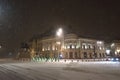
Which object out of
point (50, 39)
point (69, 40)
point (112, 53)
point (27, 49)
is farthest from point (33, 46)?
point (112, 53)

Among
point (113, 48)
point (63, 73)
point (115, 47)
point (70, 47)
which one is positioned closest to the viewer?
point (63, 73)

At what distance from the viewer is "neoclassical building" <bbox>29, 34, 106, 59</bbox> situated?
108375 millimetres

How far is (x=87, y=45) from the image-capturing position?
11556cm

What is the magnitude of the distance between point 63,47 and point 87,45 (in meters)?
13.9

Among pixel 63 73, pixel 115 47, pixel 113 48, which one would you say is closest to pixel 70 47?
pixel 113 48

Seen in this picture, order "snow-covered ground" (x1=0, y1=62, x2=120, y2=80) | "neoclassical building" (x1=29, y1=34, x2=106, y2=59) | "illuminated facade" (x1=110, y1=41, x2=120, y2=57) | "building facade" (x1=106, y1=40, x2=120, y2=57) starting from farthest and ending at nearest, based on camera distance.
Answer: "illuminated facade" (x1=110, y1=41, x2=120, y2=57)
"building facade" (x1=106, y1=40, x2=120, y2=57)
"neoclassical building" (x1=29, y1=34, x2=106, y2=59)
"snow-covered ground" (x1=0, y1=62, x2=120, y2=80)

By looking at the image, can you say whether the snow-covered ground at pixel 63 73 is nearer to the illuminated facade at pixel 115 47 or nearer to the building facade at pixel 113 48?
the building facade at pixel 113 48

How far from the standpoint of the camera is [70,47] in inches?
4304

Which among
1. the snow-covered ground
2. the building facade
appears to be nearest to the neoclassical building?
the building facade

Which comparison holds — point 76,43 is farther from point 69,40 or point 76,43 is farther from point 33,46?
point 33,46

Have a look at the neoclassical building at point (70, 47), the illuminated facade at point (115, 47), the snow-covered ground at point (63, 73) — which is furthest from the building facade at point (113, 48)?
the snow-covered ground at point (63, 73)

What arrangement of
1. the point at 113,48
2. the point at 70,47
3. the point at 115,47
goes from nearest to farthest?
1. the point at 70,47
2. the point at 113,48
3. the point at 115,47

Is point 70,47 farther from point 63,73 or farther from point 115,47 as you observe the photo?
point 63,73

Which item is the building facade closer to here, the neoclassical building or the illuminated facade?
the illuminated facade
